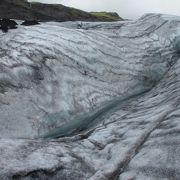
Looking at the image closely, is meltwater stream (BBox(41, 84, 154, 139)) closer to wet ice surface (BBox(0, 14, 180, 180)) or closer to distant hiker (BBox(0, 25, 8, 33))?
wet ice surface (BBox(0, 14, 180, 180))

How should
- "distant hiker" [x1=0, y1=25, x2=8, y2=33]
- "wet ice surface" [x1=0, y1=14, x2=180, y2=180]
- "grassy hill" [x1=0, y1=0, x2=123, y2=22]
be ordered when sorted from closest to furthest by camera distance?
"wet ice surface" [x1=0, y1=14, x2=180, y2=180]
"distant hiker" [x1=0, y1=25, x2=8, y2=33]
"grassy hill" [x1=0, y1=0, x2=123, y2=22]

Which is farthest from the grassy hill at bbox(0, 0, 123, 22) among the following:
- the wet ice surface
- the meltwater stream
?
the meltwater stream

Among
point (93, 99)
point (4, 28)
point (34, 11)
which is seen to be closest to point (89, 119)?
point (93, 99)

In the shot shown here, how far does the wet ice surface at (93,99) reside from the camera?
17.0 feet

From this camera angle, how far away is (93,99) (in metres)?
8.59

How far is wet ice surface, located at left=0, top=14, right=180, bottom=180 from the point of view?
5172 mm

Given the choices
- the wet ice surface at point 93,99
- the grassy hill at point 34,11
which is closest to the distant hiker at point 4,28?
the wet ice surface at point 93,99

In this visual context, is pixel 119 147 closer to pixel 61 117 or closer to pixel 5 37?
pixel 61 117

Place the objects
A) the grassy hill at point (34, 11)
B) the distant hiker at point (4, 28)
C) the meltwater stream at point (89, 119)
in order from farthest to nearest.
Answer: the grassy hill at point (34, 11) → the distant hiker at point (4, 28) → the meltwater stream at point (89, 119)

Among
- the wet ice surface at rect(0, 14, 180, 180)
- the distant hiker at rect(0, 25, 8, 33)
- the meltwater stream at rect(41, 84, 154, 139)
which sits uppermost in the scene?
the distant hiker at rect(0, 25, 8, 33)

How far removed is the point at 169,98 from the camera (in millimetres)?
7387

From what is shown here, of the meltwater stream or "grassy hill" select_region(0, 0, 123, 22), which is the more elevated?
"grassy hill" select_region(0, 0, 123, 22)

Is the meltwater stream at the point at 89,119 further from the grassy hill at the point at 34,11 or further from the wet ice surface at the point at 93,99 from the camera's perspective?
the grassy hill at the point at 34,11

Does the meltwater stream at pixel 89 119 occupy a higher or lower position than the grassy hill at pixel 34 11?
lower
